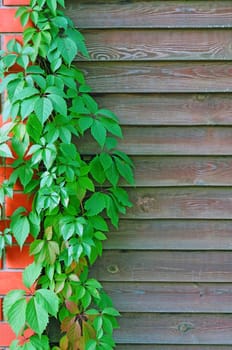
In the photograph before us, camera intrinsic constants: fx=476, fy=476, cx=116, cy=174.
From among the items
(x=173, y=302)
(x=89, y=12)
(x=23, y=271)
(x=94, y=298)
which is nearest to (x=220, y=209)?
(x=173, y=302)

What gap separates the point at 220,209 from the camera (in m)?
1.79

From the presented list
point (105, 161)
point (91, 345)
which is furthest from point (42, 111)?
point (91, 345)

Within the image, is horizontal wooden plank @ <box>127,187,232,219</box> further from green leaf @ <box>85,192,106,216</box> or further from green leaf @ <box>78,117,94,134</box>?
green leaf @ <box>78,117,94,134</box>

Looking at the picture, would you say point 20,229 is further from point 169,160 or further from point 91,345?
point 169,160

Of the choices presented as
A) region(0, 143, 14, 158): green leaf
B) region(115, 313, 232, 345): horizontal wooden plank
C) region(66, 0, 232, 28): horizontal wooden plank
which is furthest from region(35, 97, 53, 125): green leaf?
region(115, 313, 232, 345): horizontal wooden plank

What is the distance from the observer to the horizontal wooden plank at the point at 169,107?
1753mm

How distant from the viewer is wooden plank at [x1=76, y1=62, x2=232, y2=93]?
173cm

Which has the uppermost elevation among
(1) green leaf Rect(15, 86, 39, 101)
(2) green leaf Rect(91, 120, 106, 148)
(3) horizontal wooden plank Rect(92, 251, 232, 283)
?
(1) green leaf Rect(15, 86, 39, 101)

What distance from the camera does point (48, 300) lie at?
1557mm

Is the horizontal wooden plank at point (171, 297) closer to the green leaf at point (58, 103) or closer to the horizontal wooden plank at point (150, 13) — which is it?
the green leaf at point (58, 103)

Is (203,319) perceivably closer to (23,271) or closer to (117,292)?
(117,292)

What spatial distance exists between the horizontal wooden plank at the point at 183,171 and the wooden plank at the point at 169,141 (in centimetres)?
3

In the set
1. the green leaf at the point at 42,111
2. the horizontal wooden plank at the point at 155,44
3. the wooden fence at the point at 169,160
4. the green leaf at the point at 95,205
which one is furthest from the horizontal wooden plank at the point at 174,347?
the horizontal wooden plank at the point at 155,44

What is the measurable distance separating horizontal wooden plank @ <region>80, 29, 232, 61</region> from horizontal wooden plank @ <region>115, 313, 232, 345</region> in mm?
986
